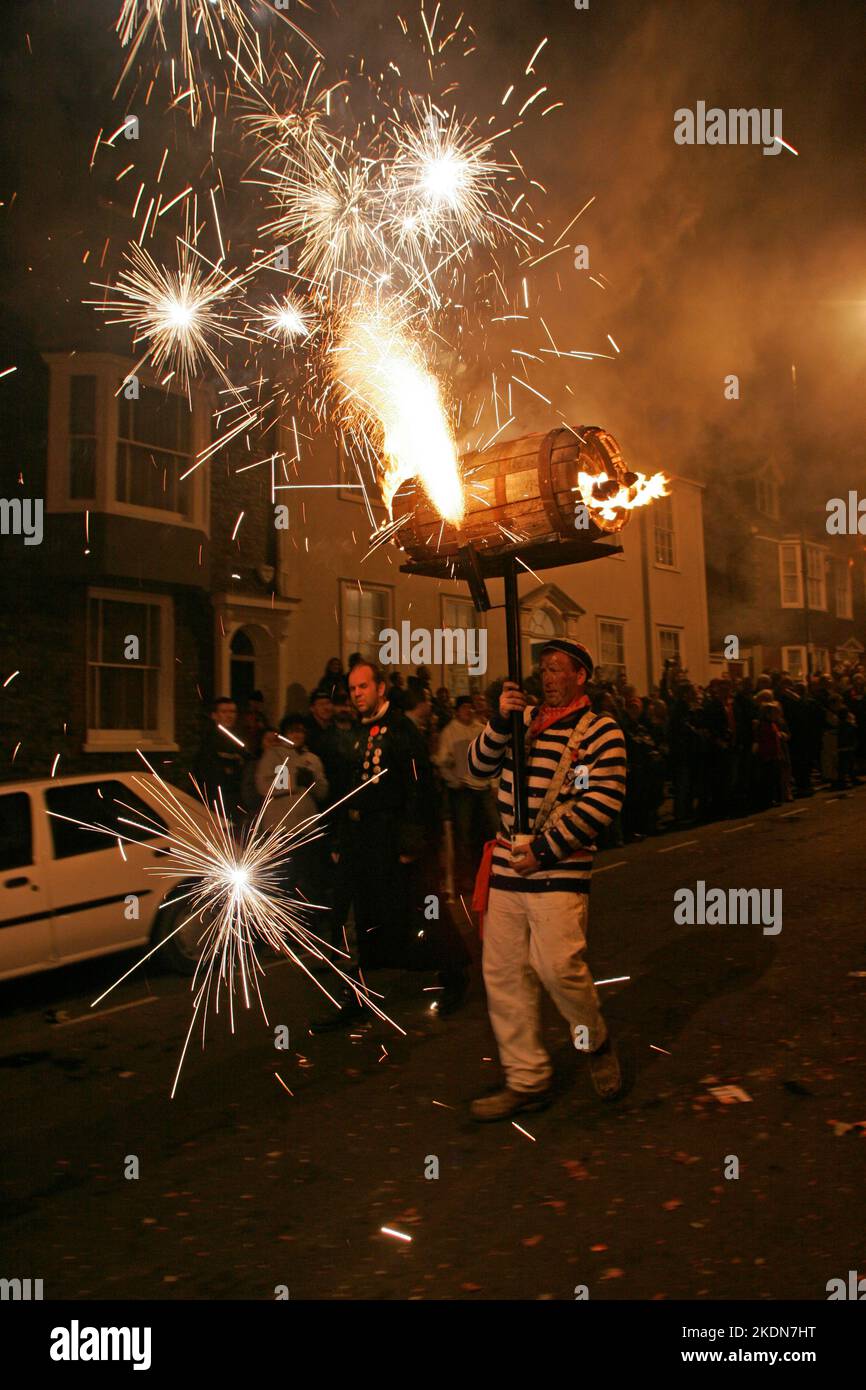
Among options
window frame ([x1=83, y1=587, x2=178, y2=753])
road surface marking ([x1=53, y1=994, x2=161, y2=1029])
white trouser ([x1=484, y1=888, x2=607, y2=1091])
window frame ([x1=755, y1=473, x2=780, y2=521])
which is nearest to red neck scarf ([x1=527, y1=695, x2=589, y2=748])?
white trouser ([x1=484, y1=888, x2=607, y2=1091])

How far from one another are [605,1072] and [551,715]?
4.97ft

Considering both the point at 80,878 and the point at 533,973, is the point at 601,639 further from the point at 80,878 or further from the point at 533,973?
the point at 533,973

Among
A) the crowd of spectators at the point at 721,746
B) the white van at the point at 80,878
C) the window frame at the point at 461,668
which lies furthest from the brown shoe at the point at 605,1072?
the window frame at the point at 461,668

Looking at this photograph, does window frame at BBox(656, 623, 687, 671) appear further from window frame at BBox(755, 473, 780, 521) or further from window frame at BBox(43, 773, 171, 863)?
window frame at BBox(43, 773, 171, 863)

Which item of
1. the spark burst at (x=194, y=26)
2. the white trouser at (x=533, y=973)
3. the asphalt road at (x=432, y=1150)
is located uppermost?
the spark burst at (x=194, y=26)

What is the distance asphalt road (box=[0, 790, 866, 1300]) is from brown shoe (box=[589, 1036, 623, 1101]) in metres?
0.07

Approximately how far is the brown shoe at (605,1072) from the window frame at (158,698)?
10.5 meters

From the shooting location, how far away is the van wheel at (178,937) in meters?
7.30

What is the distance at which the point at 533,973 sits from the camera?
4.59 m

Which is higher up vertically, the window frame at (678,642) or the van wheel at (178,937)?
the window frame at (678,642)

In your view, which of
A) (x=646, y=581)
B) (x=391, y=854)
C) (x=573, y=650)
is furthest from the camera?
(x=646, y=581)

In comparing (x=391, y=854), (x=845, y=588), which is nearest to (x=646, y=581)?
(x=845, y=588)

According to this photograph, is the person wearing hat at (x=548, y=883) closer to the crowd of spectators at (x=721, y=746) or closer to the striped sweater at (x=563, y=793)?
the striped sweater at (x=563, y=793)
